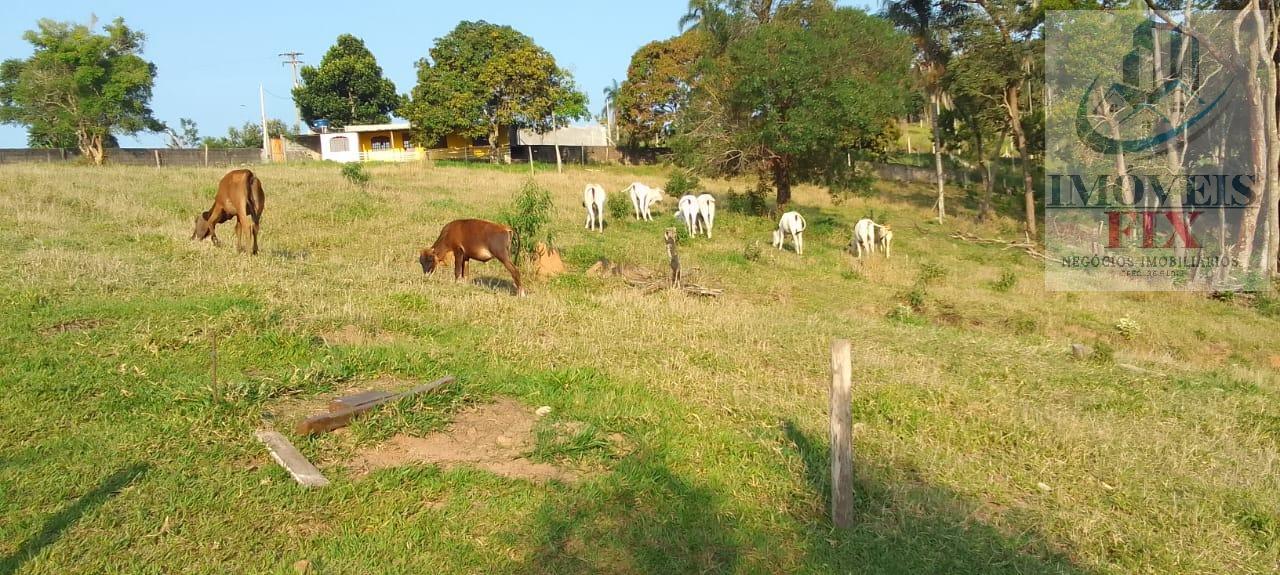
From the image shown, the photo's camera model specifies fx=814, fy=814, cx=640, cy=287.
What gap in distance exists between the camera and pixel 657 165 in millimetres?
50375

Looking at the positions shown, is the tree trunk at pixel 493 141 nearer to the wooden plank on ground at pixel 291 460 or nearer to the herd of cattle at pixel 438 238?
the herd of cattle at pixel 438 238

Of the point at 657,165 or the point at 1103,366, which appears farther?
the point at 657,165

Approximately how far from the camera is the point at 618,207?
24000 mm

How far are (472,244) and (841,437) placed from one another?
331 inches

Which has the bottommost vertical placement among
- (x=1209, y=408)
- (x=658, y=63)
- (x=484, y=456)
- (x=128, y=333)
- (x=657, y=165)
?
(x=1209, y=408)

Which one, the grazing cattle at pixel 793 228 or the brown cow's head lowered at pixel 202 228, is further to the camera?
the grazing cattle at pixel 793 228

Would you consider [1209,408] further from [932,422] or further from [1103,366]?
[932,422]

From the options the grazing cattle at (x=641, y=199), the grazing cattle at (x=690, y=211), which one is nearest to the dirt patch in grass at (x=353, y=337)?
the grazing cattle at (x=690, y=211)

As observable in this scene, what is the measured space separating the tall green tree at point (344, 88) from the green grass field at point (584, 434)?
43.6 m

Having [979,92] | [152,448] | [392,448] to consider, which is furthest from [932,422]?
[979,92]

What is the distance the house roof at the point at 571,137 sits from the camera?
52031 mm

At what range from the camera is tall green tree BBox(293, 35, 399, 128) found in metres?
52.7

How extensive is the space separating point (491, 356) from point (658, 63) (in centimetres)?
4345

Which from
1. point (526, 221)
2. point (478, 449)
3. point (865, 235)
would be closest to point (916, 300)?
point (865, 235)
